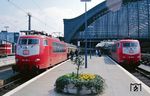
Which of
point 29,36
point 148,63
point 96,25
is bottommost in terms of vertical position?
point 148,63

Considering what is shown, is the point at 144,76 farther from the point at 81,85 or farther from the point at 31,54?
the point at 81,85

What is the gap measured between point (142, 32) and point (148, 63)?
9926 cm

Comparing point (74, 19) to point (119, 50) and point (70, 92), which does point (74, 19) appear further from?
point (70, 92)

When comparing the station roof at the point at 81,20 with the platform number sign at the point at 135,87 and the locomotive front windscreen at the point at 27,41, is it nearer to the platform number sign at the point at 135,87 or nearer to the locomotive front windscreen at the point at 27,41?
the locomotive front windscreen at the point at 27,41

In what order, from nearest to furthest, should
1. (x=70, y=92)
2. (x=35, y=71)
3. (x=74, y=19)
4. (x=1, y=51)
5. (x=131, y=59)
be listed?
1. (x=70, y=92)
2. (x=35, y=71)
3. (x=131, y=59)
4. (x=1, y=51)
5. (x=74, y=19)

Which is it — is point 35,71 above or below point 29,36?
below

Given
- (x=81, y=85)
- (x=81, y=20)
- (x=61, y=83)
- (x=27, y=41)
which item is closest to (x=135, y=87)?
(x=81, y=85)

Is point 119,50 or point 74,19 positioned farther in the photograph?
point 74,19

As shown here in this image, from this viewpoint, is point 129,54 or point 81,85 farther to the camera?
point 129,54

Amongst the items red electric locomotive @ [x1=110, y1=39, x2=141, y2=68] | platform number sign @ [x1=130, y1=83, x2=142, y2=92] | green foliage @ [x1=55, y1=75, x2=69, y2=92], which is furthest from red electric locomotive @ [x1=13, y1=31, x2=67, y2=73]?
red electric locomotive @ [x1=110, y1=39, x2=141, y2=68]

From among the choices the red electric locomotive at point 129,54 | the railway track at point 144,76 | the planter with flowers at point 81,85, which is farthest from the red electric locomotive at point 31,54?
the red electric locomotive at point 129,54

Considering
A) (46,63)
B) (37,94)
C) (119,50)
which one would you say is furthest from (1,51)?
(37,94)

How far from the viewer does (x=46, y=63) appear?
24.1m

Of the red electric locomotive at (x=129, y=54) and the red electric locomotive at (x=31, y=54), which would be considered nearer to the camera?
the red electric locomotive at (x=31, y=54)
